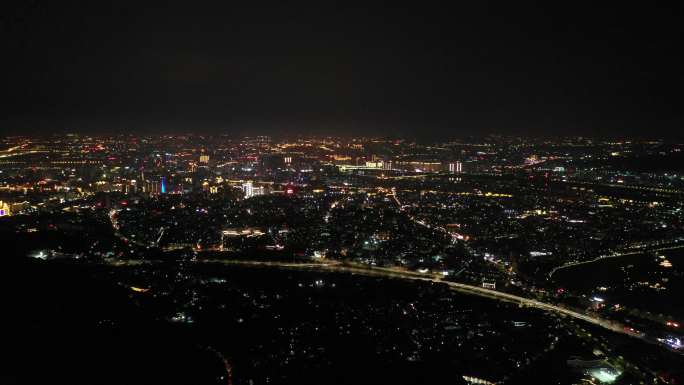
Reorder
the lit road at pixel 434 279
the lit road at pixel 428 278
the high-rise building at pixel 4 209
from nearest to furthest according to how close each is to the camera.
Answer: the lit road at pixel 428 278 < the lit road at pixel 434 279 < the high-rise building at pixel 4 209

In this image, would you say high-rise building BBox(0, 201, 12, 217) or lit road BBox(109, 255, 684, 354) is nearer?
lit road BBox(109, 255, 684, 354)

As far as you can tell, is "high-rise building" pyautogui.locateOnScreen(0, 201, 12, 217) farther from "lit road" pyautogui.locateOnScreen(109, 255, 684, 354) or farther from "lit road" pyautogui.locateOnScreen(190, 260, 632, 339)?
"lit road" pyautogui.locateOnScreen(190, 260, 632, 339)

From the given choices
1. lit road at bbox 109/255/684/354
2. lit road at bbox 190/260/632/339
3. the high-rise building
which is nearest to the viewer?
lit road at bbox 109/255/684/354

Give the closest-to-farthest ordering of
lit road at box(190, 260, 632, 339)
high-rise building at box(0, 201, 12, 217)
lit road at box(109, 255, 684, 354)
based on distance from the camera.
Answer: lit road at box(109, 255, 684, 354), lit road at box(190, 260, 632, 339), high-rise building at box(0, 201, 12, 217)

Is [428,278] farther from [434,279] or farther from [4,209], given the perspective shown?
[4,209]

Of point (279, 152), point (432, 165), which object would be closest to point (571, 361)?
point (432, 165)

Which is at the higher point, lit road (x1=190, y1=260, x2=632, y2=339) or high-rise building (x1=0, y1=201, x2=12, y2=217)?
high-rise building (x1=0, y1=201, x2=12, y2=217)

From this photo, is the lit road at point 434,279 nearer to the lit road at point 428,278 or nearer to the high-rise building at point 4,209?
the lit road at point 428,278

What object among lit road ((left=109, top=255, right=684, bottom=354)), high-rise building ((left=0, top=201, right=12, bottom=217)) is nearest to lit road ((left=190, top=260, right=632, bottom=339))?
lit road ((left=109, top=255, right=684, bottom=354))

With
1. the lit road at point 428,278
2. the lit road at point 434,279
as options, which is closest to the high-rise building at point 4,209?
the lit road at point 428,278

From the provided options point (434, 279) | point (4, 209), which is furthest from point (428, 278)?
point (4, 209)

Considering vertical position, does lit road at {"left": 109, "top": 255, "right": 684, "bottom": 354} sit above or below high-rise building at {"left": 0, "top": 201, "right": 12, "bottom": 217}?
below

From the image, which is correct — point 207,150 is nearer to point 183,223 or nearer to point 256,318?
point 183,223
